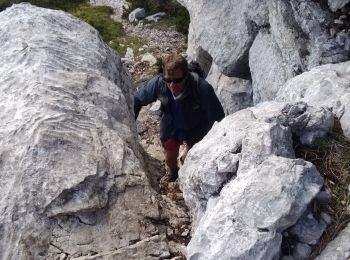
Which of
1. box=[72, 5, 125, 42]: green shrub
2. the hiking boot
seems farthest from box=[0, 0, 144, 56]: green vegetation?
the hiking boot

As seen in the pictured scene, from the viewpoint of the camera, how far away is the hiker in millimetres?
6684

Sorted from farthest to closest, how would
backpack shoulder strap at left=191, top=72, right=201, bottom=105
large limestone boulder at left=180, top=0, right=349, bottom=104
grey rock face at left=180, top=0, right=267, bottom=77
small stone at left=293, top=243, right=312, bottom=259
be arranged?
grey rock face at left=180, top=0, right=267, bottom=77, large limestone boulder at left=180, top=0, right=349, bottom=104, backpack shoulder strap at left=191, top=72, right=201, bottom=105, small stone at left=293, top=243, right=312, bottom=259

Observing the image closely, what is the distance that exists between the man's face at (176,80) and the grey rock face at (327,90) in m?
1.35

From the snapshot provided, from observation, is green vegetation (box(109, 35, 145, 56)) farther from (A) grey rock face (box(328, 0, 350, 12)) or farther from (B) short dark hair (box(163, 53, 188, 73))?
(B) short dark hair (box(163, 53, 188, 73))

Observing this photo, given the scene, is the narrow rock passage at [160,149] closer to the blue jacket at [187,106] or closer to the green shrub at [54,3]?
the blue jacket at [187,106]

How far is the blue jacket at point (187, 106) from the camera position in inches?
273

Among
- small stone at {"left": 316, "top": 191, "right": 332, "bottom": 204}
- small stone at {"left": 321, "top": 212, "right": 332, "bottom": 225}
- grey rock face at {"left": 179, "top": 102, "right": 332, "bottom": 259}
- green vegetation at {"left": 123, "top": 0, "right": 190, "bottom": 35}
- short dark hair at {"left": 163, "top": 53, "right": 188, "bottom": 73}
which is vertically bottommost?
small stone at {"left": 321, "top": 212, "right": 332, "bottom": 225}

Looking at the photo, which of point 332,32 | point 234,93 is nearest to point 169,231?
point 332,32

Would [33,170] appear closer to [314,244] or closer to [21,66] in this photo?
[21,66]

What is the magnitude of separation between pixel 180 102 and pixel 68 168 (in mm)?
2013

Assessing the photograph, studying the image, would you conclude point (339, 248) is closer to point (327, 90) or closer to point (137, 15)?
point (327, 90)

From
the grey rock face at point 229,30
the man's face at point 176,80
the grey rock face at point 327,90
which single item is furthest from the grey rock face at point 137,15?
the grey rock face at point 327,90

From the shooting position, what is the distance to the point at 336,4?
7469 mm

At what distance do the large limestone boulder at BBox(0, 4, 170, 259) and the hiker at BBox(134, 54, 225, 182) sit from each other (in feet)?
1.83
